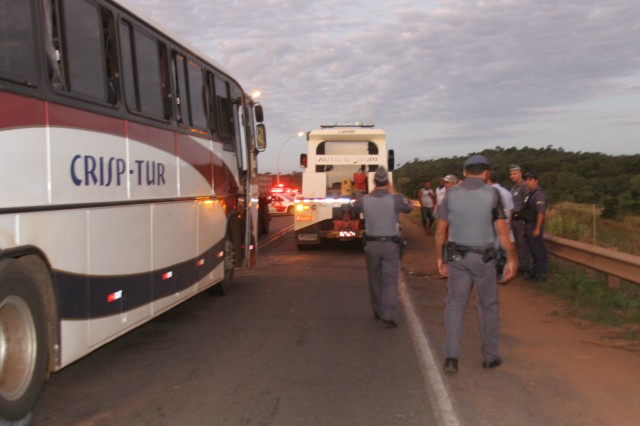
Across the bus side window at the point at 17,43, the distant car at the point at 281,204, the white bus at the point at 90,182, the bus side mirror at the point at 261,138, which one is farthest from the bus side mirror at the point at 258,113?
the distant car at the point at 281,204

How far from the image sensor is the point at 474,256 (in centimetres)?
611

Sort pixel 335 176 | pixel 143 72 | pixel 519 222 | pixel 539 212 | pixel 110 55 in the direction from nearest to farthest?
pixel 110 55 → pixel 143 72 → pixel 539 212 → pixel 519 222 → pixel 335 176

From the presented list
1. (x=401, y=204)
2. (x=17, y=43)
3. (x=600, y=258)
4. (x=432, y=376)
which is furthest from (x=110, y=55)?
(x=600, y=258)

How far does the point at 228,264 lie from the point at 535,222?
527cm

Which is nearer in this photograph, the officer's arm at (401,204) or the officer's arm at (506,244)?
the officer's arm at (506,244)

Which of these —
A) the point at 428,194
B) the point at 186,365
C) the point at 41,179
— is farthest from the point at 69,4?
the point at 428,194

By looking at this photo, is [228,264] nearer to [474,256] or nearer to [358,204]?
[358,204]

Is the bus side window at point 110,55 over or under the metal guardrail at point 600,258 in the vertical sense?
over

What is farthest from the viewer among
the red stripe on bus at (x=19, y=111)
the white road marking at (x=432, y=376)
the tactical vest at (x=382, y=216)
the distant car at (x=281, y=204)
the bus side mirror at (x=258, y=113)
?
the distant car at (x=281, y=204)

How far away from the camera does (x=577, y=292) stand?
10234mm

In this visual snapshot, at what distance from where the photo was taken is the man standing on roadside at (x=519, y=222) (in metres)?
11.9

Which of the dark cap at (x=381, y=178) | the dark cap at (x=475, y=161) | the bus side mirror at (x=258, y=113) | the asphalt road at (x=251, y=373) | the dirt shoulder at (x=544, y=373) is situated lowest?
the dirt shoulder at (x=544, y=373)

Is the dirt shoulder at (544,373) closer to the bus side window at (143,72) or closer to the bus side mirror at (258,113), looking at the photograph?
the bus side window at (143,72)

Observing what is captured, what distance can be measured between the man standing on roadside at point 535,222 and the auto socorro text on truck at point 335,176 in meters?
5.87
